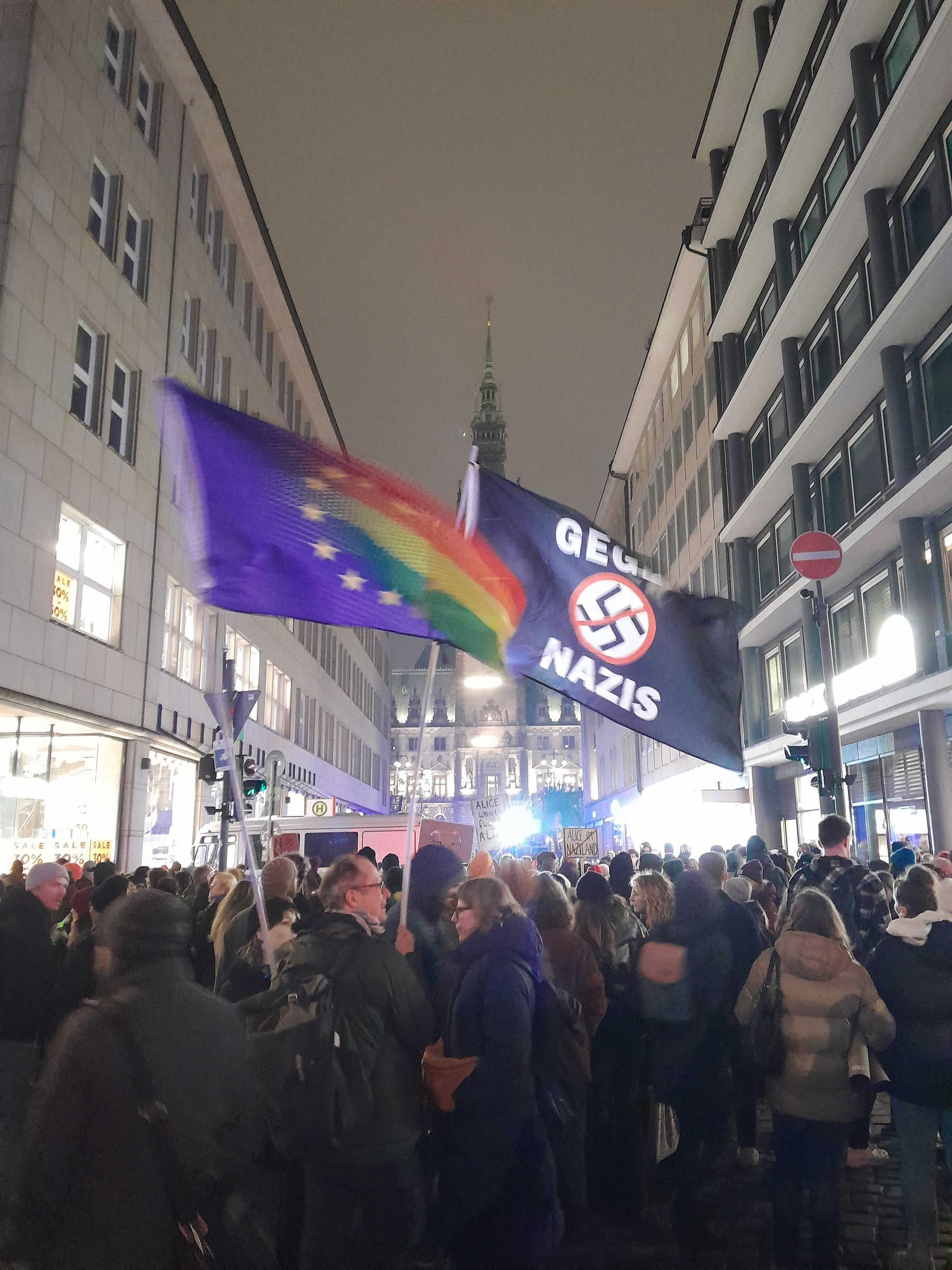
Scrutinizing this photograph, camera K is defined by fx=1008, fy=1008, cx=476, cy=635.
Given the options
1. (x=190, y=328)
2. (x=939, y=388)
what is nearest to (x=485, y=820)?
(x=939, y=388)

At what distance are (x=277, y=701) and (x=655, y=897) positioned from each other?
95.7ft

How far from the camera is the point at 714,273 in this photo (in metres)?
32.2

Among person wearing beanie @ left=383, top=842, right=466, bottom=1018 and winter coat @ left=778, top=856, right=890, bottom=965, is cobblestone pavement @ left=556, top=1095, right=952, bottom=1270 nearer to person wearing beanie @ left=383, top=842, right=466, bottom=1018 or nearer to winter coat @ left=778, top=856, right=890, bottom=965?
winter coat @ left=778, top=856, right=890, bottom=965

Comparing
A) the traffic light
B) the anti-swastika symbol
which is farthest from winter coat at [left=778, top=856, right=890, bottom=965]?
the traffic light

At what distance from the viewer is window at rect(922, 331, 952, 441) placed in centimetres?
1772

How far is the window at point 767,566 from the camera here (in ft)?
93.8

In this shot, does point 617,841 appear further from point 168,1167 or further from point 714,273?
point 168,1167

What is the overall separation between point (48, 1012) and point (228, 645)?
22.6m

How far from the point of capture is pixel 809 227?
2455cm

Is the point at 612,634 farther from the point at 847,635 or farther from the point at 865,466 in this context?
the point at 847,635

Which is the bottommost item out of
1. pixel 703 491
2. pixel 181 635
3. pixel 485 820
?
pixel 485 820

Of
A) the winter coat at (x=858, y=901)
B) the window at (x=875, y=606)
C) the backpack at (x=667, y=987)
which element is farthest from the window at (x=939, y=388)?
the backpack at (x=667, y=987)

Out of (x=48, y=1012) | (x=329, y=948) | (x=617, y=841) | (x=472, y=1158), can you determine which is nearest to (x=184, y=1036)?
(x=329, y=948)

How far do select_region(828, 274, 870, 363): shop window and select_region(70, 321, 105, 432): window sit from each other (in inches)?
604
